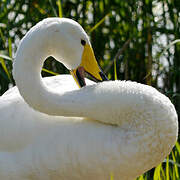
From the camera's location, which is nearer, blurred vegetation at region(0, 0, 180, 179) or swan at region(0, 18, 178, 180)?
swan at region(0, 18, 178, 180)

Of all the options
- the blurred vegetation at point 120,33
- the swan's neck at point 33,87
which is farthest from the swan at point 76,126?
the blurred vegetation at point 120,33

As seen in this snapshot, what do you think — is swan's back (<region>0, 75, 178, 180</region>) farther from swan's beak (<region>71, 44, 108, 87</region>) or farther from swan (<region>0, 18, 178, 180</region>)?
swan's beak (<region>71, 44, 108, 87</region>)

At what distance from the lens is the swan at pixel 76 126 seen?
2.71 metres

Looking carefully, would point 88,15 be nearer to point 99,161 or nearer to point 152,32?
point 152,32

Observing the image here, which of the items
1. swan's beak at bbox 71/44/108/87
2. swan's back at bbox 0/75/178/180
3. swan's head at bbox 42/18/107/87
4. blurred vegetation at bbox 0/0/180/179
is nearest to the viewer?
swan's back at bbox 0/75/178/180

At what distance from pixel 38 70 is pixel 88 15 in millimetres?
1808

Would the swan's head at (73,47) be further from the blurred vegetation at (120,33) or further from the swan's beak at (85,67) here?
the blurred vegetation at (120,33)

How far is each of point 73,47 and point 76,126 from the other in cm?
40

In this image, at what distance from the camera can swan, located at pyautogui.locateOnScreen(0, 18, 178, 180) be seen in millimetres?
2715

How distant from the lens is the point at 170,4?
13.8 feet

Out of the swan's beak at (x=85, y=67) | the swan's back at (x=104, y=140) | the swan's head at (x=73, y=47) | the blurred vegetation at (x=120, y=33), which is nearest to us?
the swan's back at (x=104, y=140)

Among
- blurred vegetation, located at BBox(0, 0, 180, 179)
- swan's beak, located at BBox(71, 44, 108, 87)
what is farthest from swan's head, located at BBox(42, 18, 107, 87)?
blurred vegetation, located at BBox(0, 0, 180, 179)

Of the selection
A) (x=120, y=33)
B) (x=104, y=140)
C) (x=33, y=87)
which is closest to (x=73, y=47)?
(x=33, y=87)

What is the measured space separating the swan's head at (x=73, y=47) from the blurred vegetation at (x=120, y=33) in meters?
1.11
